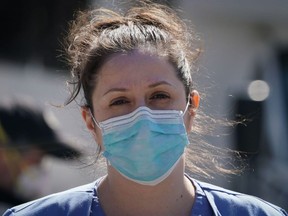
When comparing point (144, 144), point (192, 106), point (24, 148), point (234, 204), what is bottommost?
point (24, 148)

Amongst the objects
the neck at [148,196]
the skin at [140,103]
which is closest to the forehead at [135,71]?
the skin at [140,103]

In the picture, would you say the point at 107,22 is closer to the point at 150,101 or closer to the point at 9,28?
the point at 150,101

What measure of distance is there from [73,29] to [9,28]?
379 cm

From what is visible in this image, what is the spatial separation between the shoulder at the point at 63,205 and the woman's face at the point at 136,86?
0.77 ft

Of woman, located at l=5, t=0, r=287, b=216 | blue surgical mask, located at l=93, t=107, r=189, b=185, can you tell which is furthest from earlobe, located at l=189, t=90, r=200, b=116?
blue surgical mask, located at l=93, t=107, r=189, b=185

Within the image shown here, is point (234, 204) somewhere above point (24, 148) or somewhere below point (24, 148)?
above

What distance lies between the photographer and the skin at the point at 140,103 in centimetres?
256

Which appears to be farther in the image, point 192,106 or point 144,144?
point 192,106

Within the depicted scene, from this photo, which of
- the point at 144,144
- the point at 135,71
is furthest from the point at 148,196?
the point at 135,71

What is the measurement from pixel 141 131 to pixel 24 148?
3.68 m

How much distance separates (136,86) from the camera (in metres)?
2.54

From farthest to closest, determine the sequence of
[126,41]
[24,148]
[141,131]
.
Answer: [24,148], [126,41], [141,131]

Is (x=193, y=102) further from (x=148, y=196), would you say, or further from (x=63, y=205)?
(x=63, y=205)

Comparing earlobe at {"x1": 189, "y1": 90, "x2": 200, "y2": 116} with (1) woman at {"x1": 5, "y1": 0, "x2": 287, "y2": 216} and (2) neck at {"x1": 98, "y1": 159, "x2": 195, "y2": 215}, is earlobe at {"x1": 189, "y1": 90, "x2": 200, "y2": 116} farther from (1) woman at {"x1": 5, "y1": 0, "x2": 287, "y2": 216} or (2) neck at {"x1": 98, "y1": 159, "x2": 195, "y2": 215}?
(2) neck at {"x1": 98, "y1": 159, "x2": 195, "y2": 215}
